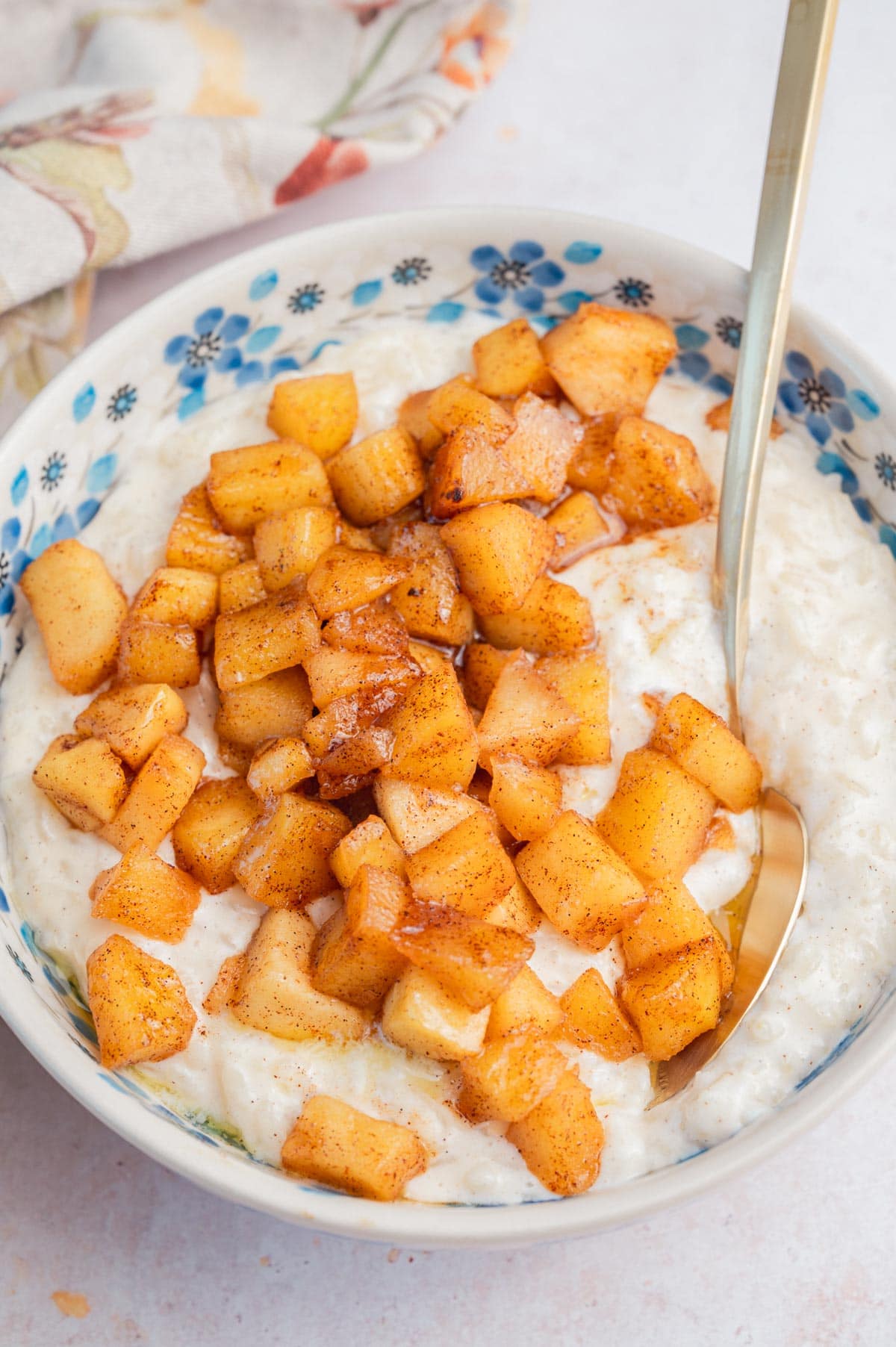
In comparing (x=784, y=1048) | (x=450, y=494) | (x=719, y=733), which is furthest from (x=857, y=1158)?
(x=450, y=494)

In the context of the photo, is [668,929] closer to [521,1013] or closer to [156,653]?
[521,1013]

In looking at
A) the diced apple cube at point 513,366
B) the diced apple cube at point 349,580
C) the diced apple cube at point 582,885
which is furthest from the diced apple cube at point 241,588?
the diced apple cube at point 582,885

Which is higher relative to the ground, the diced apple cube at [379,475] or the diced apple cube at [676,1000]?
the diced apple cube at [379,475]

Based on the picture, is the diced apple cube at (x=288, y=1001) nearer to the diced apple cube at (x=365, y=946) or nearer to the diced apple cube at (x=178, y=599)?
the diced apple cube at (x=365, y=946)

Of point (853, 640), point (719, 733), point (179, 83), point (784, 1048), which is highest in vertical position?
point (179, 83)

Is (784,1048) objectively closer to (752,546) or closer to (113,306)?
(752,546)

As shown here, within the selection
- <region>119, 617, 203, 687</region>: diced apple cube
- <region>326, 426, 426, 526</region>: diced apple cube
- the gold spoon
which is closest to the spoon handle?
the gold spoon
